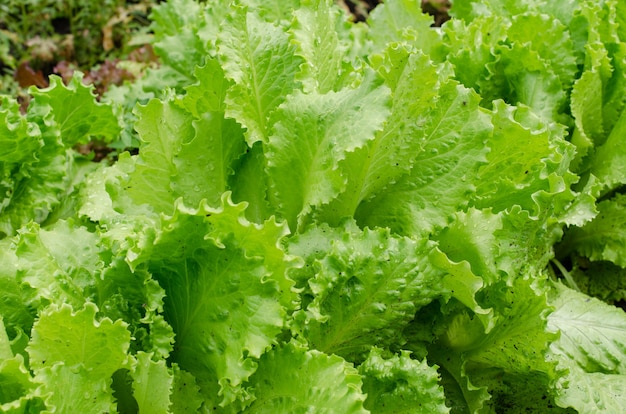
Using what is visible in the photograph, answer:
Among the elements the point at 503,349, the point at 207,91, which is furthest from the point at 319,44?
the point at 503,349

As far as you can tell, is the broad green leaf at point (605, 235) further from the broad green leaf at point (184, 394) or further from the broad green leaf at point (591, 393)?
the broad green leaf at point (184, 394)

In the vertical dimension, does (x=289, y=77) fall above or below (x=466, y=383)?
above

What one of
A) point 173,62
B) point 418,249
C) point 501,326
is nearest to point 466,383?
point 501,326

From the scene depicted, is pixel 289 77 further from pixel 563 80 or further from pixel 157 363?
pixel 563 80

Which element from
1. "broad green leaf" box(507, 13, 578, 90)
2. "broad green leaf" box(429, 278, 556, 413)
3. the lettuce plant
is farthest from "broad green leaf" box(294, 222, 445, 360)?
"broad green leaf" box(507, 13, 578, 90)

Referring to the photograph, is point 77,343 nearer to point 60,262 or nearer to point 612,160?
point 60,262

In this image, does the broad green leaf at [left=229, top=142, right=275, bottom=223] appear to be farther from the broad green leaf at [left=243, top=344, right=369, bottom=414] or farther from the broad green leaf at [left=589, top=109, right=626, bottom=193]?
the broad green leaf at [left=589, top=109, right=626, bottom=193]
